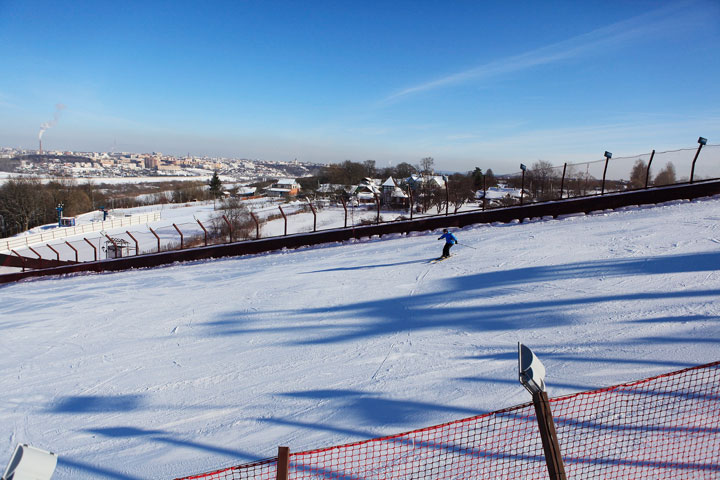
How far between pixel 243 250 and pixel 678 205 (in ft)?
51.3

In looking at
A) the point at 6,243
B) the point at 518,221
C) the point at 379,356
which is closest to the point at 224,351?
the point at 379,356

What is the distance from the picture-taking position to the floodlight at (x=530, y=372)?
2285 mm

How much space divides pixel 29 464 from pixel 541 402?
2.59 metres

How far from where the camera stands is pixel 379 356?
19.7ft

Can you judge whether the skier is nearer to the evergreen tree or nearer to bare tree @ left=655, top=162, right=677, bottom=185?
bare tree @ left=655, top=162, right=677, bottom=185

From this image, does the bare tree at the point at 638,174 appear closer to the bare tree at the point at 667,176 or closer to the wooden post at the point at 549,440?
the bare tree at the point at 667,176

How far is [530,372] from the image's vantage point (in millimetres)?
2287

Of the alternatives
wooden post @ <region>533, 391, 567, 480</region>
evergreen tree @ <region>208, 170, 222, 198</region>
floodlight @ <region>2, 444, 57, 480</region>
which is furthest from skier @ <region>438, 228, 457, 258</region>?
evergreen tree @ <region>208, 170, 222, 198</region>

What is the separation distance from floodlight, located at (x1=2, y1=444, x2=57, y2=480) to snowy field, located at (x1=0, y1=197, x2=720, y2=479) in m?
2.49

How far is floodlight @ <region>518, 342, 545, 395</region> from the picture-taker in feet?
7.50

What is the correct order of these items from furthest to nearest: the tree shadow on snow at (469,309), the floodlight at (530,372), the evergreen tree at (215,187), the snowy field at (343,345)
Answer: the evergreen tree at (215,187), the tree shadow on snow at (469,309), the snowy field at (343,345), the floodlight at (530,372)

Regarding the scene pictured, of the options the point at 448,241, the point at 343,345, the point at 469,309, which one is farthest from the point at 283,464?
the point at 448,241

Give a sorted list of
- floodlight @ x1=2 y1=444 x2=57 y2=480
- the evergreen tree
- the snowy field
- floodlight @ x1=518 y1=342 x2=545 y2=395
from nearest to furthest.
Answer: floodlight @ x1=2 y1=444 x2=57 y2=480 < floodlight @ x1=518 y1=342 x2=545 y2=395 < the snowy field < the evergreen tree

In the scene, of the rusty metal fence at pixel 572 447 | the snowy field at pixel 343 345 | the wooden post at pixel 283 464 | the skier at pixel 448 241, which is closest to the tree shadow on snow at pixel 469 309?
the snowy field at pixel 343 345
